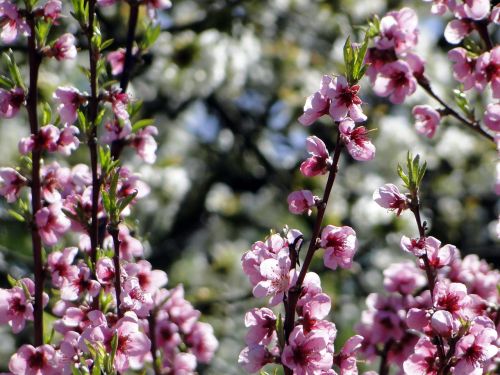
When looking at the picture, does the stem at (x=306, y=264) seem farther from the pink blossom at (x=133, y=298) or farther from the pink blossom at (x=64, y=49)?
the pink blossom at (x=64, y=49)

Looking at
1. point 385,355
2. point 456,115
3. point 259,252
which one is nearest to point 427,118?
point 456,115

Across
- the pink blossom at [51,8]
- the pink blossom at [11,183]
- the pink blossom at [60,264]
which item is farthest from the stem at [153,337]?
the pink blossom at [51,8]

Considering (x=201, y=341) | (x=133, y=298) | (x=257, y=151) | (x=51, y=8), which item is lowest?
(x=257, y=151)

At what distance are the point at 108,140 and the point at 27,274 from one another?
1.35 meters

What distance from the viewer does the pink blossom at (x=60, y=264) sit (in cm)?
140

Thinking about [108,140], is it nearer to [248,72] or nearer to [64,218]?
[64,218]

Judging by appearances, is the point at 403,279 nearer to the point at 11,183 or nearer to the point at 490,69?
the point at 490,69

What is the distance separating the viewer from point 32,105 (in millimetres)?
1396

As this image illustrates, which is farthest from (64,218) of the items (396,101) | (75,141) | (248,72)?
(248,72)

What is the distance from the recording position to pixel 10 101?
1.39 metres

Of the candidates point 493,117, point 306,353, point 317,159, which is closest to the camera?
point 306,353

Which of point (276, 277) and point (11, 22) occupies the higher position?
point (11, 22)

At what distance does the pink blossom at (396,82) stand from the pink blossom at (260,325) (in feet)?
1.90

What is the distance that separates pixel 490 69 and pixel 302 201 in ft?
1.59
